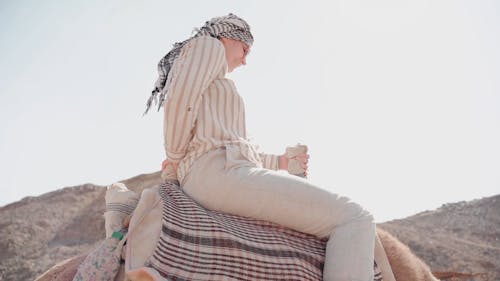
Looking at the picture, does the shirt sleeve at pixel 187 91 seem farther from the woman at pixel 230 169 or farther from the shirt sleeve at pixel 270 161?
the shirt sleeve at pixel 270 161

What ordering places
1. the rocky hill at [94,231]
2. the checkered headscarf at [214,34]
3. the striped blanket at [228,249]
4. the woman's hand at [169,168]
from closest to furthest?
1. the striped blanket at [228,249]
2. the woman's hand at [169,168]
3. the checkered headscarf at [214,34]
4. the rocky hill at [94,231]

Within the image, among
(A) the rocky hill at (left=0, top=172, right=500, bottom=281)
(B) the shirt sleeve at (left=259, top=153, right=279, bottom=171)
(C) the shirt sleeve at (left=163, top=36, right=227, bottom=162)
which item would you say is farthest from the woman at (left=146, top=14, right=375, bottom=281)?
(A) the rocky hill at (left=0, top=172, right=500, bottom=281)

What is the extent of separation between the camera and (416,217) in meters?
7.18

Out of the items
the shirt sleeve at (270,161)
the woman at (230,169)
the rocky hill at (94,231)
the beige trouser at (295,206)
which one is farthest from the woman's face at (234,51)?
the rocky hill at (94,231)

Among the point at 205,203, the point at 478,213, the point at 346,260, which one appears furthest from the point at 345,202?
the point at 478,213

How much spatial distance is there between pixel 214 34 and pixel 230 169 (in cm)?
88

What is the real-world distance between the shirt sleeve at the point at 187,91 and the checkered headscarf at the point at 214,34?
27 centimetres

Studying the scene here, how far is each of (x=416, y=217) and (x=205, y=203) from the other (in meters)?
6.24

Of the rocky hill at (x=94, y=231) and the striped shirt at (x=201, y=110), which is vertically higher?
the striped shirt at (x=201, y=110)

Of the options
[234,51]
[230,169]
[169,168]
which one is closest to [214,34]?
[234,51]

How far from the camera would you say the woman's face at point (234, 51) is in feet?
7.64

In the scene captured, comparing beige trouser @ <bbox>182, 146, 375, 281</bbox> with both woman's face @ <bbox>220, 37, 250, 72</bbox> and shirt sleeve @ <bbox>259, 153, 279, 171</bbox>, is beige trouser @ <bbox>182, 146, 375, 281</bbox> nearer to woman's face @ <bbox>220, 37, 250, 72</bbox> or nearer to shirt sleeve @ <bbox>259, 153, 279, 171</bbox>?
shirt sleeve @ <bbox>259, 153, 279, 171</bbox>

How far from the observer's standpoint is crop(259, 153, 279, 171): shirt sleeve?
2.41 metres

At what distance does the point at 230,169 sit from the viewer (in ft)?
5.89
